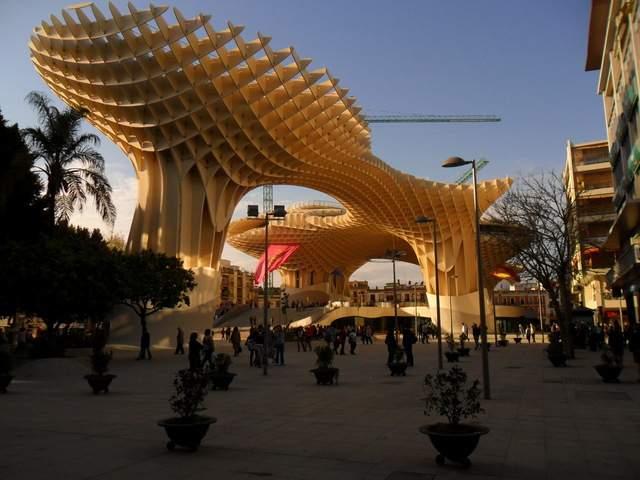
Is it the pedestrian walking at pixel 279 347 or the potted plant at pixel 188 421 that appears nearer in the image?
the potted plant at pixel 188 421

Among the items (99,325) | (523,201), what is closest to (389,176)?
(523,201)

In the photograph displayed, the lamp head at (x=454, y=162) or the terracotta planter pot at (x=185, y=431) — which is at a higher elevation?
the lamp head at (x=454, y=162)

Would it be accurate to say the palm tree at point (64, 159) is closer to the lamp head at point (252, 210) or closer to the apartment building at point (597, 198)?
the lamp head at point (252, 210)

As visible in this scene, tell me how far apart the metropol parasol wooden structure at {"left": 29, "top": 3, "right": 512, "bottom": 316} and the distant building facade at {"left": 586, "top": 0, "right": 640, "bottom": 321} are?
54.8 ft

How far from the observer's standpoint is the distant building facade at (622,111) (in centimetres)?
2484

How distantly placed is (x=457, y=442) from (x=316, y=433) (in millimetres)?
3033

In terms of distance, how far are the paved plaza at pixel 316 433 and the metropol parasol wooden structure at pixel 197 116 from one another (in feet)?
72.5

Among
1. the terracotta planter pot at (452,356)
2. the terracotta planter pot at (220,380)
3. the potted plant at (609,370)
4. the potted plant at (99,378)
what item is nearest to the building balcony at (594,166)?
the terracotta planter pot at (452,356)

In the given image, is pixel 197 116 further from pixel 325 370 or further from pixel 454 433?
pixel 454 433

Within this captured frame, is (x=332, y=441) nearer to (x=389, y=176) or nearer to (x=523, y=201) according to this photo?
(x=523, y=201)

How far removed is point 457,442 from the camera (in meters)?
6.73

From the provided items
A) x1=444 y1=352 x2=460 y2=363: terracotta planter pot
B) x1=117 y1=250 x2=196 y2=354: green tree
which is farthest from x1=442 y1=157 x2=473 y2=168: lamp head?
x1=117 y1=250 x2=196 y2=354: green tree

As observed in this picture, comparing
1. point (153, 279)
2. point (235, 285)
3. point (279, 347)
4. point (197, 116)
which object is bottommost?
point (279, 347)

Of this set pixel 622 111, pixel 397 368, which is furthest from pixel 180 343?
pixel 622 111
